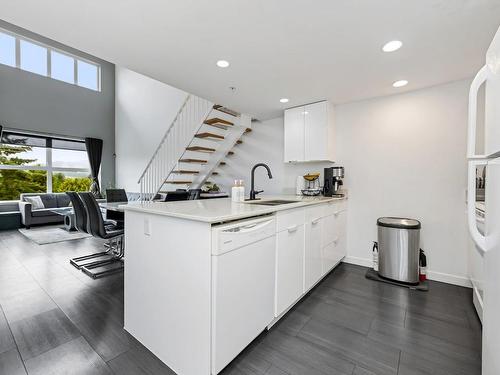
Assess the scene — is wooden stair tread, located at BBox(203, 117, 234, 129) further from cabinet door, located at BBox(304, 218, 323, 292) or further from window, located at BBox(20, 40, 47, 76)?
window, located at BBox(20, 40, 47, 76)

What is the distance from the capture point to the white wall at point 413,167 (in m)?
2.51

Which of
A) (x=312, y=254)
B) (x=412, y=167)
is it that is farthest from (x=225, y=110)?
(x=412, y=167)

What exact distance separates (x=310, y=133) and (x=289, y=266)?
1.96 metres

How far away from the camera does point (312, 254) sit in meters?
2.21

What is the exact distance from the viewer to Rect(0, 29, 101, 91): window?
5527 millimetres

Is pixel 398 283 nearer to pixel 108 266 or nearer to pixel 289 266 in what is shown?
pixel 289 266

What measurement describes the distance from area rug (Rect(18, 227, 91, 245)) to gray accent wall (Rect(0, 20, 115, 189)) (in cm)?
237

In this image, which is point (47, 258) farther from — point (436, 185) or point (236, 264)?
point (436, 185)

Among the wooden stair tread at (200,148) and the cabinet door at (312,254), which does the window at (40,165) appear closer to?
the wooden stair tread at (200,148)

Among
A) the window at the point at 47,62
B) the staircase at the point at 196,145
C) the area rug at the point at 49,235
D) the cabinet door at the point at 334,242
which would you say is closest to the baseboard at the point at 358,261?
the cabinet door at the point at 334,242

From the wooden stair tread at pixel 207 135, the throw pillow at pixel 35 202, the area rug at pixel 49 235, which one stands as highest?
the wooden stair tread at pixel 207 135

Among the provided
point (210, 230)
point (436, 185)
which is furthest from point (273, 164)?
point (210, 230)

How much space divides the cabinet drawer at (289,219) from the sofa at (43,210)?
190 inches

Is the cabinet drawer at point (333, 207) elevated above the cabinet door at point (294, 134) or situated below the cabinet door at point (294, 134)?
below
